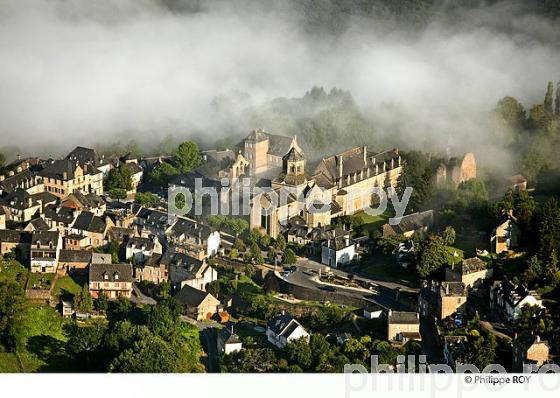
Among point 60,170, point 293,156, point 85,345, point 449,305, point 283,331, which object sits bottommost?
point 85,345

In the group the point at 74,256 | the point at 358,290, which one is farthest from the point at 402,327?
the point at 74,256

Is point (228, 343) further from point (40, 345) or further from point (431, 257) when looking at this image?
point (431, 257)

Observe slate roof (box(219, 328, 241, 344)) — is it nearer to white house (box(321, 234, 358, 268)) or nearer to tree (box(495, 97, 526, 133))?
white house (box(321, 234, 358, 268))

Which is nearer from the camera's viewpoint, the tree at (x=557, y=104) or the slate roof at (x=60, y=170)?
the slate roof at (x=60, y=170)

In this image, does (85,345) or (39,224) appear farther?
(39,224)

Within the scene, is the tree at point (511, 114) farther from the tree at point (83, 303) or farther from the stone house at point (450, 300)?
the tree at point (83, 303)

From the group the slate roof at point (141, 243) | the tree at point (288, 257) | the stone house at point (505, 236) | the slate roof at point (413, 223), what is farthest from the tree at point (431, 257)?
the slate roof at point (141, 243)
